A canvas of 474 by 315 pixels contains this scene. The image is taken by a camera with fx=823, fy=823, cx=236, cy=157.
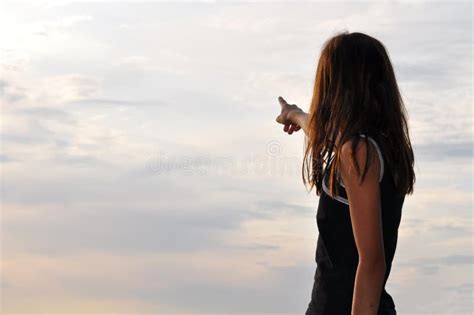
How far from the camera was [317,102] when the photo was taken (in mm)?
4754

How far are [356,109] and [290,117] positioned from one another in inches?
45.7

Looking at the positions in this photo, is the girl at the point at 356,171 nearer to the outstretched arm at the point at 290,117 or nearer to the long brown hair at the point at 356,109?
the long brown hair at the point at 356,109

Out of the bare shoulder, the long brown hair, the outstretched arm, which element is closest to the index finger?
the outstretched arm

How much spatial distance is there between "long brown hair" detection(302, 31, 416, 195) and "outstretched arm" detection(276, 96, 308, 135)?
33.1 inches

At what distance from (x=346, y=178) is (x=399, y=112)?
568mm

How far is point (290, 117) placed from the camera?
5758 millimetres

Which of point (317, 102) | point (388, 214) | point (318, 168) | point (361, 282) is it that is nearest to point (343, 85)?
point (317, 102)

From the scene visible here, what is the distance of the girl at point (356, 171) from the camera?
4.48 metres

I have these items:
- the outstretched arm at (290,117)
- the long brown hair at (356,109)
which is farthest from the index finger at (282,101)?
the long brown hair at (356,109)

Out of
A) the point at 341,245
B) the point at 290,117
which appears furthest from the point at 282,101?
the point at 341,245

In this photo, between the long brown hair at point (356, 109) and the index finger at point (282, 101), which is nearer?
the long brown hair at point (356, 109)

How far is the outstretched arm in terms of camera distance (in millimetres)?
5664

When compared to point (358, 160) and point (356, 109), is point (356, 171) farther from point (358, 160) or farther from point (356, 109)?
point (356, 109)

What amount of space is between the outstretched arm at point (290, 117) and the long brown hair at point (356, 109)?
2.75 feet
